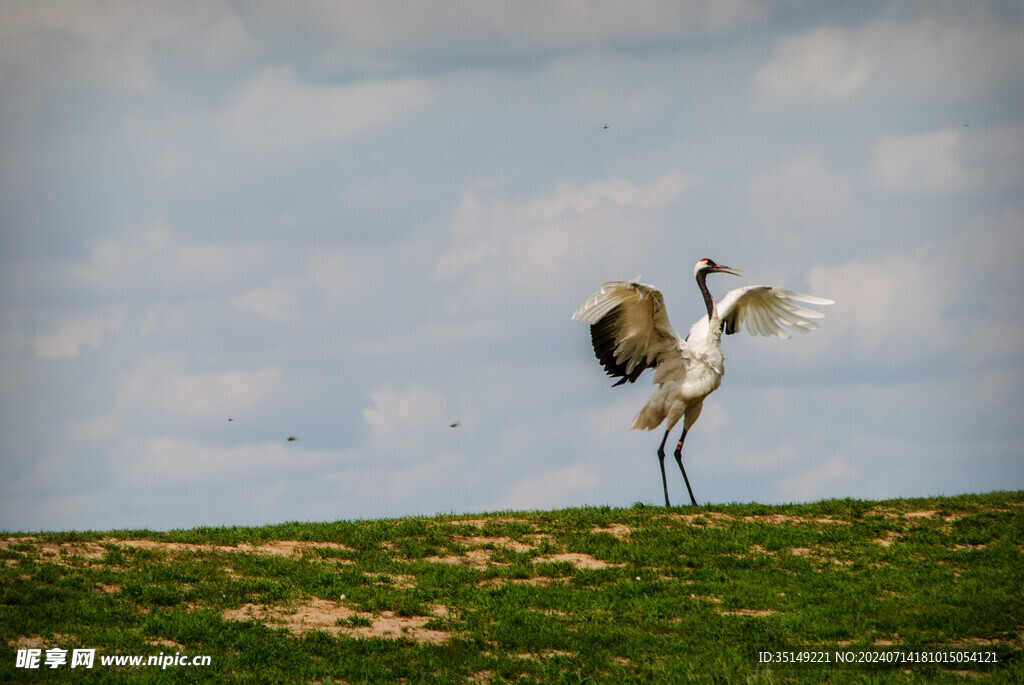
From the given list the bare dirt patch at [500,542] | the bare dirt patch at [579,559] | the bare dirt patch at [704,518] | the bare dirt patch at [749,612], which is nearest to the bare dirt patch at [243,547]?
the bare dirt patch at [500,542]

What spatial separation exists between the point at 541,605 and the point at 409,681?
218cm

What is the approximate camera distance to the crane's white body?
1546 centimetres

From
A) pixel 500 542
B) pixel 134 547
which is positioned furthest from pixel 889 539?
pixel 134 547

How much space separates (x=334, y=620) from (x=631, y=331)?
676cm

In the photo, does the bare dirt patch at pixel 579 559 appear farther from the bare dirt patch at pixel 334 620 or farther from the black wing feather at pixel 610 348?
the black wing feather at pixel 610 348

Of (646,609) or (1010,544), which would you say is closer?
(646,609)

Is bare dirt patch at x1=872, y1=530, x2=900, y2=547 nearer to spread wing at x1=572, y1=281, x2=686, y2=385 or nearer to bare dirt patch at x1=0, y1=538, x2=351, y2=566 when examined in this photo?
spread wing at x1=572, y1=281, x2=686, y2=385

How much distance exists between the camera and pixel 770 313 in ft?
59.7

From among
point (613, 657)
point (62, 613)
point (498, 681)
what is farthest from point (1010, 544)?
point (62, 613)

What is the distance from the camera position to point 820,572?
1296 centimetres

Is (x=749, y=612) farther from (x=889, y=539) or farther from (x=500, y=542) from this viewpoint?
(x=500, y=542)

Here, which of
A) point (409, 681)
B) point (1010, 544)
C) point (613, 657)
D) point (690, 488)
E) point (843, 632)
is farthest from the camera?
point (690, 488)

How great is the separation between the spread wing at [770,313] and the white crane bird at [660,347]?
71 centimetres

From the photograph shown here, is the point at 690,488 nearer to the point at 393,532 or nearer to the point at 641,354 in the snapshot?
the point at 641,354
